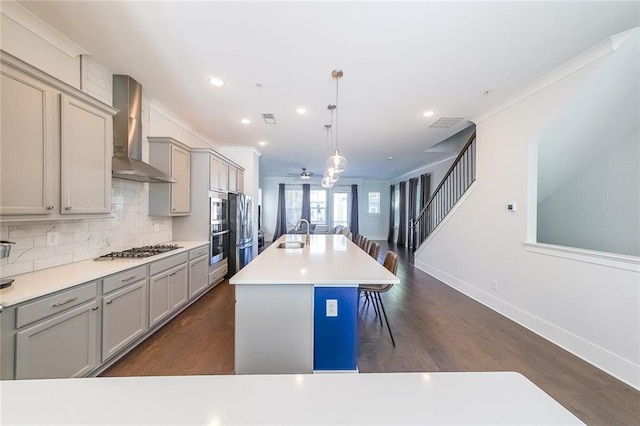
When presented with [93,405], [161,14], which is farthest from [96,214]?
[93,405]

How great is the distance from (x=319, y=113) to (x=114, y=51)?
238 centimetres

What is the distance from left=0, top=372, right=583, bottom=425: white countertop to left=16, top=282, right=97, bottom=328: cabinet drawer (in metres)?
1.30

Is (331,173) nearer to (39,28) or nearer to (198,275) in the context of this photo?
(198,275)

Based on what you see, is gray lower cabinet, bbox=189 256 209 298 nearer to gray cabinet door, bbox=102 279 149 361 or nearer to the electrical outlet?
gray cabinet door, bbox=102 279 149 361

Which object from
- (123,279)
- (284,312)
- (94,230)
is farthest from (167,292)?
(284,312)

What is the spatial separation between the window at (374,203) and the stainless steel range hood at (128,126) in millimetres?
9286

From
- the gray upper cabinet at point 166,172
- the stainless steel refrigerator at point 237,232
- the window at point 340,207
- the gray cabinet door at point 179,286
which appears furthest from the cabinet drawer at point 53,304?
the window at point 340,207

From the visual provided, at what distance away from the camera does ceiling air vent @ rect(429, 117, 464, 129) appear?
A: 4.00m

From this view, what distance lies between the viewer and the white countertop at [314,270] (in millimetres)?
1882

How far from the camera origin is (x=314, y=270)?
215 cm

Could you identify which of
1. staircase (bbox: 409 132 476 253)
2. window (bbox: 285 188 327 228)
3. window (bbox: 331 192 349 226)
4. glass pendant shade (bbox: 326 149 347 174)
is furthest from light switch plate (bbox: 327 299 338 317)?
window (bbox: 331 192 349 226)

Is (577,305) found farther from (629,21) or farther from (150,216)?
(150,216)

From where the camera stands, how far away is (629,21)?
2.03 m

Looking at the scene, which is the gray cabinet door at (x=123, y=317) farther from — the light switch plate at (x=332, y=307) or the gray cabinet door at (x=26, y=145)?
the light switch plate at (x=332, y=307)
